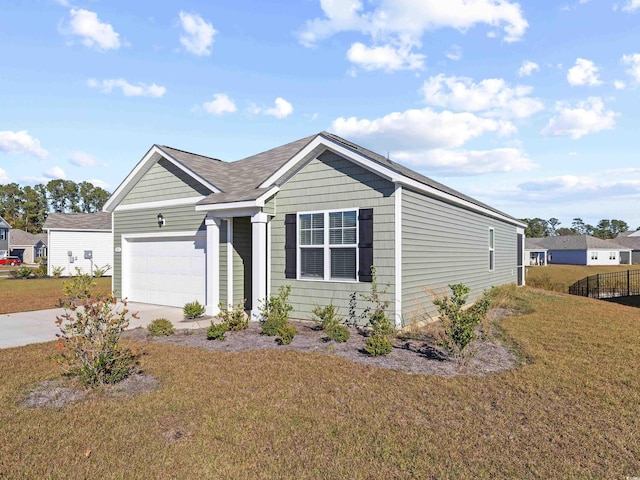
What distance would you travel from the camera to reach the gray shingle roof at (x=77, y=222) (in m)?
28.0

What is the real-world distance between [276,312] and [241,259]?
8.53 feet

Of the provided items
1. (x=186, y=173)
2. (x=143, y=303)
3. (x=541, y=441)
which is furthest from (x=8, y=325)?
(x=541, y=441)

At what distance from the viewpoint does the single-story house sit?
55.4 m

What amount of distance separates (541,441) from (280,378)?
3.18m

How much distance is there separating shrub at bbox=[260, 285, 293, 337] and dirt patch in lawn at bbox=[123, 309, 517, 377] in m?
0.19

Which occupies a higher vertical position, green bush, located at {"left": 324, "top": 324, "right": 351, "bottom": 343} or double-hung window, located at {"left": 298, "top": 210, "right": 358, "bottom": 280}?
double-hung window, located at {"left": 298, "top": 210, "right": 358, "bottom": 280}

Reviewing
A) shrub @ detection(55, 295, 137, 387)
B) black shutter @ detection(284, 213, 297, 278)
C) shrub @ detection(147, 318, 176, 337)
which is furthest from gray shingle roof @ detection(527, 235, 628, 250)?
shrub @ detection(55, 295, 137, 387)

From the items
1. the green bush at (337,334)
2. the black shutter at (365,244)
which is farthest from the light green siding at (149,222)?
the green bush at (337,334)

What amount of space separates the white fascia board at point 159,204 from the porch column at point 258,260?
255 cm

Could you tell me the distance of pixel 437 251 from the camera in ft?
34.1

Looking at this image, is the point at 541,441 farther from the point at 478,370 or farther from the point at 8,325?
the point at 8,325

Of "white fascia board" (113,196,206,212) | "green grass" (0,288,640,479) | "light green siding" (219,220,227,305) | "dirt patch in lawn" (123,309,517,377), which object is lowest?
"dirt patch in lawn" (123,309,517,377)

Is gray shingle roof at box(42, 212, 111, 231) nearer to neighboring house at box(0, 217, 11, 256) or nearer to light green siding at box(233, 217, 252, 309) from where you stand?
light green siding at box(233, 217, 252, 309)

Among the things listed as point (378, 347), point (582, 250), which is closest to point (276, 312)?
point (378, 347)
